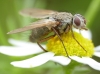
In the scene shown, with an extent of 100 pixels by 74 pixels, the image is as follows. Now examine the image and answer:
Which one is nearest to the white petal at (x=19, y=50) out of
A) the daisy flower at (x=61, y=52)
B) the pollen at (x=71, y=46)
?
the daisy flower at (x=61, y=52)

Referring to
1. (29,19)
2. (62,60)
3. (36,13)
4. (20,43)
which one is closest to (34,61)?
(62,60)

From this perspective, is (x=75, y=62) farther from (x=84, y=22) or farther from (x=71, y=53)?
(x=84, y=22)

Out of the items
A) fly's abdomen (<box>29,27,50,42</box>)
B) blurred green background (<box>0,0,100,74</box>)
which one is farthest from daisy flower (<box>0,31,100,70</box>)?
blurred green background (<box>0,0,100,74</box>)

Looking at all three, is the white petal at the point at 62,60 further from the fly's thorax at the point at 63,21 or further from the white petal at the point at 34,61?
the fly's thorax at the point at 63,21

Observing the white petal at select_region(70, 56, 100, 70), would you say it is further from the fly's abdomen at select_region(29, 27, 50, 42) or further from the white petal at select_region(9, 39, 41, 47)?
the white petal at select_region(9, 39, 41, 47)

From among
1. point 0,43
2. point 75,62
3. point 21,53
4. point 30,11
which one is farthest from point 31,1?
point 75,62

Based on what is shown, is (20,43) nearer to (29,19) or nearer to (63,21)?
(29,19)
